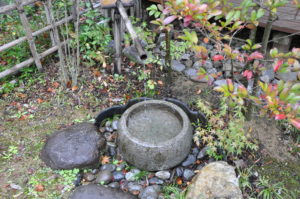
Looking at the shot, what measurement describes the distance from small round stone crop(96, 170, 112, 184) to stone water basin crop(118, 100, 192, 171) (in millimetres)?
289

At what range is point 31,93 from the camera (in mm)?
4473

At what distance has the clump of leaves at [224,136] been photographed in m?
3.41

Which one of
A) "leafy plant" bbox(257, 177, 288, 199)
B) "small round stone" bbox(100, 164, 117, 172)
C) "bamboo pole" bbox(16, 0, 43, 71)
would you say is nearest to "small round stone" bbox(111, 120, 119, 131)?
"small round stone" bbox(100, 164, 117, 172)

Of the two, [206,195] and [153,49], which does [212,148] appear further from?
[153,49]

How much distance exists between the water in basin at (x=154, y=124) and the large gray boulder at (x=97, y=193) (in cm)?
70

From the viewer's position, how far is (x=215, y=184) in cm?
288

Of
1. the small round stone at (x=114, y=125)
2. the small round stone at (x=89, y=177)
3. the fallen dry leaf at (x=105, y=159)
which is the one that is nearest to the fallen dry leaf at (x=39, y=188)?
the small round stone at (x=89, y=177)

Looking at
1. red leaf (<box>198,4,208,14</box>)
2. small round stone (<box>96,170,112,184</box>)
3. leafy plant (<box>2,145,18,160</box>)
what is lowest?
small round stone (<box>96,170,112,184</box>)

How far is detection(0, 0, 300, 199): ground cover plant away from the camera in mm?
2393

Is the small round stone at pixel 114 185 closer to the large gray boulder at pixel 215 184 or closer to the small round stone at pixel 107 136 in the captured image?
the small round stone at pixel 107 136

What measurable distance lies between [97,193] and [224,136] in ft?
5.55

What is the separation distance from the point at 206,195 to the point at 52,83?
3.11 meters

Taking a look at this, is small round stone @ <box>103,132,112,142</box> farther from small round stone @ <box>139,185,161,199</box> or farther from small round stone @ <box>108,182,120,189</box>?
small round stone @ <box>139,185,161,199</box>

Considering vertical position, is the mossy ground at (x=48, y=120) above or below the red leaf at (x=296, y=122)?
below
